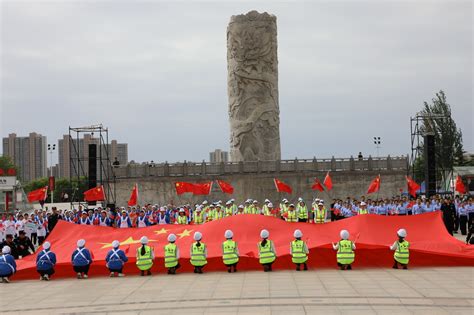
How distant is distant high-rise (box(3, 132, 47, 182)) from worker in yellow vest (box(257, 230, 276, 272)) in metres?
92.1

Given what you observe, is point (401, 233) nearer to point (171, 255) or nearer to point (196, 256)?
A: point (196, 256)

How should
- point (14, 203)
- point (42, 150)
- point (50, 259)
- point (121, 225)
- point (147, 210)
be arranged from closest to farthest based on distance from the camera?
point (50, 259)
point (121, 225)
point (147, 210)
point (14, 203)
point (42, 150)

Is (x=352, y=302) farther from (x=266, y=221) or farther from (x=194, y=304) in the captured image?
(x=266, y=221)

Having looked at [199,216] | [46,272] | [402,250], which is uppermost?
[199,216]

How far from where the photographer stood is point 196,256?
15.1 metres

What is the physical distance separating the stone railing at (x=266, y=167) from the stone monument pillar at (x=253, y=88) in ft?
3.97

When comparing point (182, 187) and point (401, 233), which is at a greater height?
point (182, 187)

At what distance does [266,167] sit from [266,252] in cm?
2305

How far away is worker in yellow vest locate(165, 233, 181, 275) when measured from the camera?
49.7ft

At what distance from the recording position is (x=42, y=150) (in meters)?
104

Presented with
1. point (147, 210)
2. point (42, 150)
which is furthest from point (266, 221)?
point (42, 150)

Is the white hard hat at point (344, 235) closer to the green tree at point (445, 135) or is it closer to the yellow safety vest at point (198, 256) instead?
the yellow safety vest at point (198, 256)

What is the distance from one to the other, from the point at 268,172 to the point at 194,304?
2664cm

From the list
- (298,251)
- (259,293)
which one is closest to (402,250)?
(298,251)
